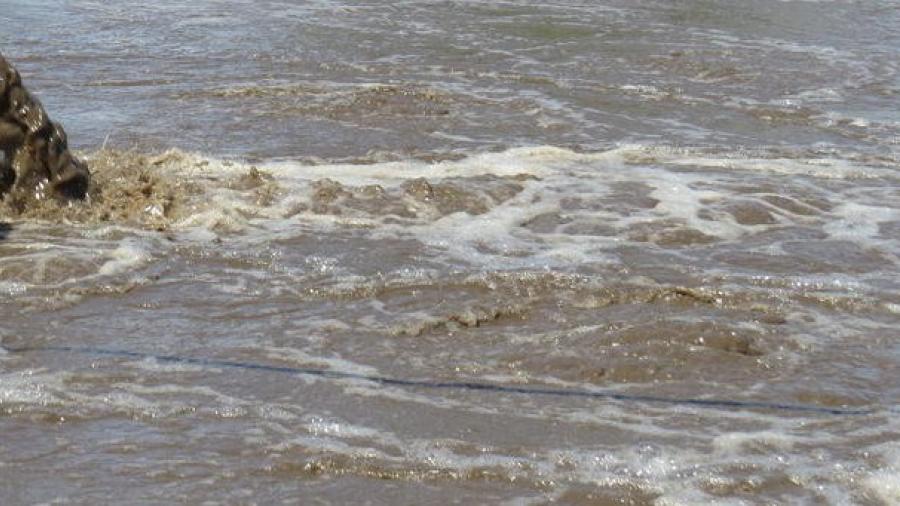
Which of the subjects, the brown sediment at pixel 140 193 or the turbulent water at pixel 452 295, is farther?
the brown sediment at pixel 140 193

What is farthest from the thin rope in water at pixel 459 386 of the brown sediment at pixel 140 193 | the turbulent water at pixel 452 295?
the brown sediment at pixel 140 193

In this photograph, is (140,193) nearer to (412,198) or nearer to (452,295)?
(412,198)

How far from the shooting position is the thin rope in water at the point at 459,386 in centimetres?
494

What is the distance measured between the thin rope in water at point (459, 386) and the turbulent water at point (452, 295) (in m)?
0.02

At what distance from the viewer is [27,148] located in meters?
7.33

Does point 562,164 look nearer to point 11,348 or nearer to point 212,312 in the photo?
point 212,312

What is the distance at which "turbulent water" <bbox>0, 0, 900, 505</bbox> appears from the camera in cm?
436

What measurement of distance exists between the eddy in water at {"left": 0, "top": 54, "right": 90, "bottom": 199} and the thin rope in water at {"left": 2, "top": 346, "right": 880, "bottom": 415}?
89.4 inches

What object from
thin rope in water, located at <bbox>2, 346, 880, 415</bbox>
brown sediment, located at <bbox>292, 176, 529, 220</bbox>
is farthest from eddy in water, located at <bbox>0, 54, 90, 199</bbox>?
thin rope in water, located at <bbox>2, 346, 880, 415</bbox>

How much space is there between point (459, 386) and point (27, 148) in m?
3.46

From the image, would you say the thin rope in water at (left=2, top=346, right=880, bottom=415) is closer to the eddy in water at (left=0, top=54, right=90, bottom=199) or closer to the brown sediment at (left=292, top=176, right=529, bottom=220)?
the eddy in water at (left=0, top=54, right=90, bottom=199)

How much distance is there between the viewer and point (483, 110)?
37.4 feet

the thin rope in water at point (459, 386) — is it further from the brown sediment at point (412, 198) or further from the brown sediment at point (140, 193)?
the brown sediment at point (412, 198)

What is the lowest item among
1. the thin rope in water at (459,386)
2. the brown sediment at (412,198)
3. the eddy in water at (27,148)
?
the brown sediment at (412,198)
